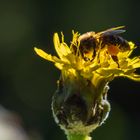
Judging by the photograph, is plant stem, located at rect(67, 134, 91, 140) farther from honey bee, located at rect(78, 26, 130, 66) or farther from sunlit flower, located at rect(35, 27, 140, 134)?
honey bee, located at rect(78, 26, 130, 66)

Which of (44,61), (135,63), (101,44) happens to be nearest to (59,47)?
(101,44)

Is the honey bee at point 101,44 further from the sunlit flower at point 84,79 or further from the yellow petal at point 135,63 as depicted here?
the yellow petal at point 135,63

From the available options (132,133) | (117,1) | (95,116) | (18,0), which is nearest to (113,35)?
(95,116)

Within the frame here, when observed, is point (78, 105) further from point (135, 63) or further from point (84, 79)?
point (135, 63)

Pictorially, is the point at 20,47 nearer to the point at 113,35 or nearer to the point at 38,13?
the point at 38,13

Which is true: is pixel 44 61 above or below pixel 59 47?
above

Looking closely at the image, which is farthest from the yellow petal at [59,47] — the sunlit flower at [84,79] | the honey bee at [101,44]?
the honey bee at [101,44]

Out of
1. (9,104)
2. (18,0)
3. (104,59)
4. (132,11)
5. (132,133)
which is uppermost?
(18,0)
